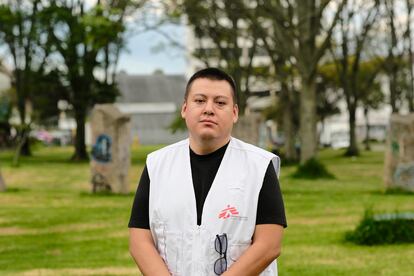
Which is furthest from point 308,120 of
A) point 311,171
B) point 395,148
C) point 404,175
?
point 404,175

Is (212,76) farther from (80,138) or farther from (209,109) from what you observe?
(80,138)

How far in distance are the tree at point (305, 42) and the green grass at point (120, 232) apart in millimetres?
2154

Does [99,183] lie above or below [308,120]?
below

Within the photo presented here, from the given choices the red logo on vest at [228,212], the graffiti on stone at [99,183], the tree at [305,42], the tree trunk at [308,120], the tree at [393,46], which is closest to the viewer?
the red logo on vest at [228,212]

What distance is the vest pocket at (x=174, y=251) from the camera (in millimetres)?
3914

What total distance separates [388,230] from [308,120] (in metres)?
14.5

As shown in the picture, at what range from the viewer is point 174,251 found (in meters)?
3.93

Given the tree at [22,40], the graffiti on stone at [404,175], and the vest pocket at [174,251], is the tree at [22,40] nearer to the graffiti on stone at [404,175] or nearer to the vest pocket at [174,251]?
the graffiti on stone at [404,175]

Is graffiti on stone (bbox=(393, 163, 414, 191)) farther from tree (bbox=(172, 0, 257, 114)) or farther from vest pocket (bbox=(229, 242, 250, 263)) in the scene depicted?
vest pocket (bbox=(229, 242, 250, 263))

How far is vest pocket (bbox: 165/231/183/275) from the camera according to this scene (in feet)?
12.8

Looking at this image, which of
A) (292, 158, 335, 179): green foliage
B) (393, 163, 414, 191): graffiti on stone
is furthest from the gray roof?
(393, 163, 414, 191): graffiti on stone

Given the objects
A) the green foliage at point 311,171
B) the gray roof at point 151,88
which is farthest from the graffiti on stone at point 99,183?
the gray roof at point 151,88

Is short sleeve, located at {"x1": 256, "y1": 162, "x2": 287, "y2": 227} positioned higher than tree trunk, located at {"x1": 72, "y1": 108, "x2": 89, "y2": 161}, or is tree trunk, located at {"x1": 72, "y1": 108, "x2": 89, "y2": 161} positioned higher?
short sleeve, located at {"x1": 256, "y1": 162, "x2": 287, "y2": 227}

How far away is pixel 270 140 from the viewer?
6022 centimetres
